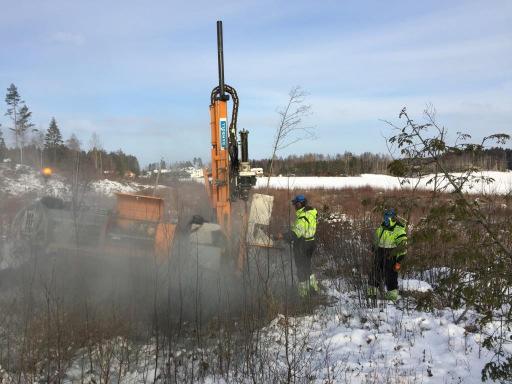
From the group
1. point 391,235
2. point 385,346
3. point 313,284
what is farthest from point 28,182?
point 385,346

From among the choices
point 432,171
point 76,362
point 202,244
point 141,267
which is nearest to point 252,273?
point 202,244

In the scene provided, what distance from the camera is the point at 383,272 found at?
338 inches

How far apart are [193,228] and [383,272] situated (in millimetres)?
3900

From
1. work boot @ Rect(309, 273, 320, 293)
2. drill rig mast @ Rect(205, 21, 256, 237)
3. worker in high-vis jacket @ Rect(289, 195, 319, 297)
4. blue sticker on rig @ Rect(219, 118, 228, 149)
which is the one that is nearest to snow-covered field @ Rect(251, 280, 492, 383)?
work boot @ Rect(309, 273, 320, 293)

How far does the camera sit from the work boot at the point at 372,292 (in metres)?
8.29

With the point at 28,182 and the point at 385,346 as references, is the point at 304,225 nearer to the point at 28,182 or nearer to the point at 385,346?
the point at 385,346

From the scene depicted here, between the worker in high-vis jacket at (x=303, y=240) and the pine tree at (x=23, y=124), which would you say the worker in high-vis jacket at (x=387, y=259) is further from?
the pine tree at (x=23, y=124)

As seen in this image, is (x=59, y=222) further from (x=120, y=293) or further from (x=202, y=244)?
(x=202, y=244)

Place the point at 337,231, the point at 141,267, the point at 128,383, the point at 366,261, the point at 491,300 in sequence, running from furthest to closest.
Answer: the point at 337,231 < the point at 366,261 < the point at 141,267 < the point at 128,383 < the point at 491,300

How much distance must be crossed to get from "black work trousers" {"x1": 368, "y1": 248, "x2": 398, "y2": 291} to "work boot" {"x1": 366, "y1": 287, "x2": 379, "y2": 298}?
0.08 metres

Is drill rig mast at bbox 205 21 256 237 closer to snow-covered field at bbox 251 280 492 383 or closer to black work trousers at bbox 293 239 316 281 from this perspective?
black work trousers at bbox 293 239 316 281

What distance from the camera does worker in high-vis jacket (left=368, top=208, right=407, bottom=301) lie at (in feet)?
26.8

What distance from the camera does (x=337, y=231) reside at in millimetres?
12297

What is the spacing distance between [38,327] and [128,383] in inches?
70.3
